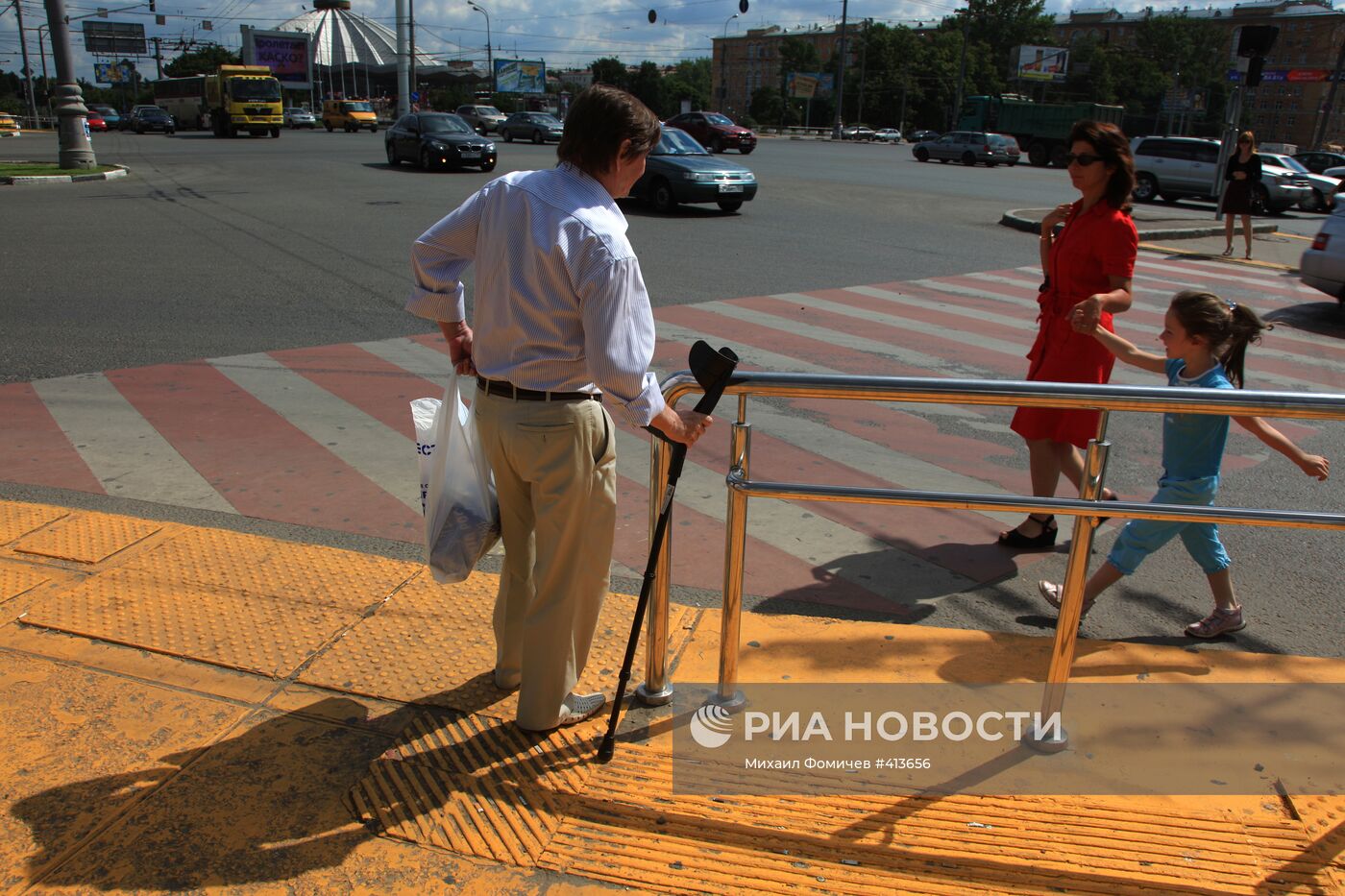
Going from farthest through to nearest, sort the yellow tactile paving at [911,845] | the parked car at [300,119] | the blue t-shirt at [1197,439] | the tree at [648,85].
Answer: the tree at [648,85]
the parked car at [300,119]
the blue t-shirt at [1197,439]
the yellow tactile paving at [911,845]

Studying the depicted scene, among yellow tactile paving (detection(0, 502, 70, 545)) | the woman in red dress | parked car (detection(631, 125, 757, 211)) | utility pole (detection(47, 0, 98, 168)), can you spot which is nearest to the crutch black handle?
the woman in red dress

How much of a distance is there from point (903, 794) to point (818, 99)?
107461 mm

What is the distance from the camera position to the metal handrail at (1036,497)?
257 cm

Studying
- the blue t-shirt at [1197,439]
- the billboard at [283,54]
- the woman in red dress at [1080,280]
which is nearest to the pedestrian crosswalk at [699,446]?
the woman in red dress at [1080,280]

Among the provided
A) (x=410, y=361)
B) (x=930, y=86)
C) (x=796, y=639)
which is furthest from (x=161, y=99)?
(x=930, y=86)

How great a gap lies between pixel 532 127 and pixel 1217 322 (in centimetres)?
4411

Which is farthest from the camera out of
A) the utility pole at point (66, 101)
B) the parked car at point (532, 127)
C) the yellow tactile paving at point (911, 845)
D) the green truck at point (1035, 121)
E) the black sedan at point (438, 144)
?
the parked car at point (532, 127)

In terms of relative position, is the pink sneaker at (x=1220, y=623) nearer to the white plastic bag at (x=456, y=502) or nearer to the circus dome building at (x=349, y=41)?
the white plastic bag at (x=456, y=502)

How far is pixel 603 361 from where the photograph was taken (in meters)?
2.40

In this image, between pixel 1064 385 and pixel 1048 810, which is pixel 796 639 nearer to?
pixel 1048 810

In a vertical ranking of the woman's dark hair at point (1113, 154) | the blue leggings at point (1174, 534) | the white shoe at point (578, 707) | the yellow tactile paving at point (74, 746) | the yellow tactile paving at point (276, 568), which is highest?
the woman's dark hair at point (1113, 154)

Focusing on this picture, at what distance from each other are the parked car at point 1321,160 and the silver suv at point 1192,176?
974 centimetres

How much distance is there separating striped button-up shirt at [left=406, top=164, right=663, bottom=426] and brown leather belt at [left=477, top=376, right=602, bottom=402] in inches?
0.8

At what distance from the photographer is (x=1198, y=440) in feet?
11.8
